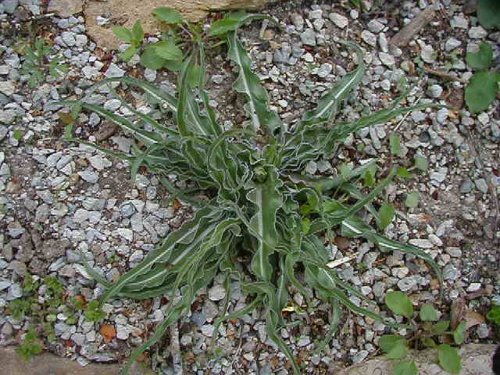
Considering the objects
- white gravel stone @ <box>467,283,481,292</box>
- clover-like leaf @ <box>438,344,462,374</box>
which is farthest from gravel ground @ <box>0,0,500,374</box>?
clover-like leaf @ <box>438,344,462,374</box>

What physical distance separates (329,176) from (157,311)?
64 centimetres

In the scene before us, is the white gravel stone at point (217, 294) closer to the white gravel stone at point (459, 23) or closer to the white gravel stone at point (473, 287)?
the white gravel stone at point (473, 287)

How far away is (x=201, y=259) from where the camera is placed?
2.17 metres

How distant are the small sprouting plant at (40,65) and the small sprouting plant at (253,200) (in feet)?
0.72

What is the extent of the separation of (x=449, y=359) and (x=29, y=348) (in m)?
1.15

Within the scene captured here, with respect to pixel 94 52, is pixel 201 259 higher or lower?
lower

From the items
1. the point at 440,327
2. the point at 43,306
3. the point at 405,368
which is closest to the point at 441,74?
the point at 440,327

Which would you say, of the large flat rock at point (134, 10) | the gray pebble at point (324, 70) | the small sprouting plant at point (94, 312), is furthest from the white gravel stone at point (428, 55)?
the small sprouting plant at point (94, 312)

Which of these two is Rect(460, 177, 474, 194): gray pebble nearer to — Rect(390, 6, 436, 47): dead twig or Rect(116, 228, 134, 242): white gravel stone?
Rect(390, 6, 436, 47): dead twig

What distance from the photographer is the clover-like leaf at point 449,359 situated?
2.22 m

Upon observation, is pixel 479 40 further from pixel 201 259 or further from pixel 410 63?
pixel 201 259

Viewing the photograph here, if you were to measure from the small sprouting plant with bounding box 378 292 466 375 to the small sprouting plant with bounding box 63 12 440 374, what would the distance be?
0.09 metres

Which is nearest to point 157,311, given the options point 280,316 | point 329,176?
point 280,316

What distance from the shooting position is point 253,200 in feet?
7.04
